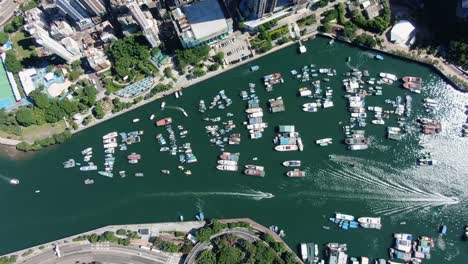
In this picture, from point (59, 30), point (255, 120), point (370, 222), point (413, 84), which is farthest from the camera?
point (59, 30)

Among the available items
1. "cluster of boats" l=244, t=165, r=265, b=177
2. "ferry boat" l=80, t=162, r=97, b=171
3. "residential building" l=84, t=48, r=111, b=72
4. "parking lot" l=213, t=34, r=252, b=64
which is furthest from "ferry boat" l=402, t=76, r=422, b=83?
"ferry boat" l=80, t=162, r=97, b=171

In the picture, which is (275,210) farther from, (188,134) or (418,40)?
(418,40)

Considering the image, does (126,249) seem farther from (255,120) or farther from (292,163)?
(292,163)

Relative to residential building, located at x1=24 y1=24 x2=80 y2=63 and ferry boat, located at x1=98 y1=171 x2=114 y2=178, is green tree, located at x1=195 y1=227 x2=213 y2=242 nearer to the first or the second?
ferry boat, located at x1=98 y1=171 x2=114 y2=178

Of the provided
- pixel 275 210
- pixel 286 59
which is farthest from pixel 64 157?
pixel 286 59

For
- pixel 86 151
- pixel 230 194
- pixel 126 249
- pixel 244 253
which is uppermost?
pixel 86 151

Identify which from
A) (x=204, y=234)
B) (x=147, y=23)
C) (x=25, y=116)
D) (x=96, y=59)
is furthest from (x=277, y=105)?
(x=25, y=116)
